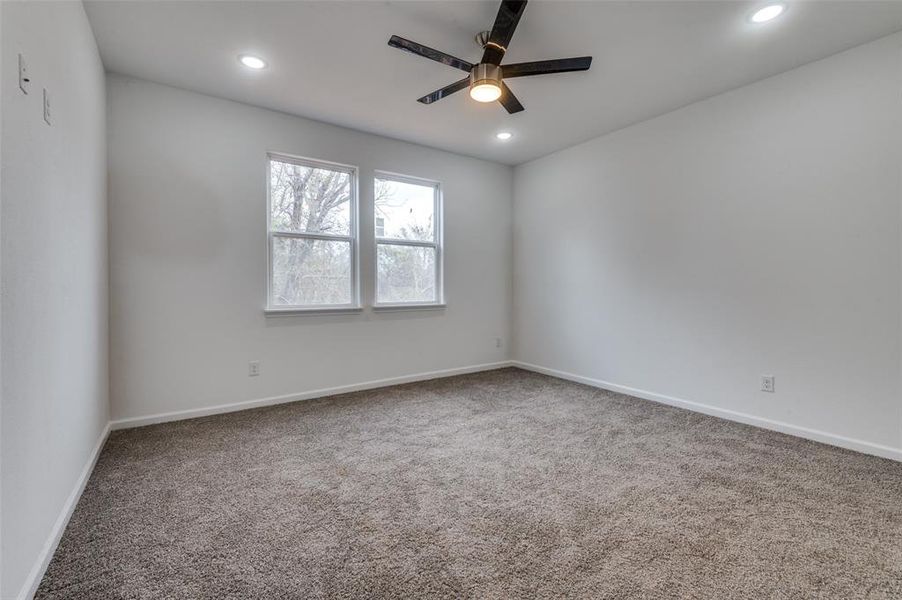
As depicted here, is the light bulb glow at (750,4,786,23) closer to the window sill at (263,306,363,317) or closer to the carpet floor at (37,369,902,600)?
the carpet floor at (37,369,902,600)

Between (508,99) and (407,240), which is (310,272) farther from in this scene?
(508,99)

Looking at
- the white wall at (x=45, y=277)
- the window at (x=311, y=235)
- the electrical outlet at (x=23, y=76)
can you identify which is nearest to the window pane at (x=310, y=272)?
the window at (x=311, y=235)

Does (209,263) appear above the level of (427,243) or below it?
below

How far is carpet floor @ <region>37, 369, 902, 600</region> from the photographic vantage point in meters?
1.46

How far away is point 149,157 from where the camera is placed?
10.1ft

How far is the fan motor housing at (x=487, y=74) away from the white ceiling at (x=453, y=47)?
0.88 feet

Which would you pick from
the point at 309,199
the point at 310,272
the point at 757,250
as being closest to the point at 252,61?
the point at 309,199

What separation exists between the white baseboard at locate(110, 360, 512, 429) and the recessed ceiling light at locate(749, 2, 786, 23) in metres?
3.93

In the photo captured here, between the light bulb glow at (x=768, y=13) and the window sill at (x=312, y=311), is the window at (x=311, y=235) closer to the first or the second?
the window sill at (x=312, y=311)

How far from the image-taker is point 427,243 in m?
4.60

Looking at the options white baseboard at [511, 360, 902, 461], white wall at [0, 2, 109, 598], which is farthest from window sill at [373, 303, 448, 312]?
white wall at [0, 2, 109, 598]

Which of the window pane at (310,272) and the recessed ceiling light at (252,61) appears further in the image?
the window pane at (310,272)

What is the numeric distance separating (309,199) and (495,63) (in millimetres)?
2269

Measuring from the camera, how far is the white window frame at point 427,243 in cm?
421
